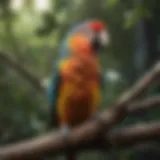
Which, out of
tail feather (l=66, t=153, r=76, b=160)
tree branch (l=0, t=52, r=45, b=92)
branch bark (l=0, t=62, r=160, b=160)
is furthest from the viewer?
tree branch (l=0, t=52, r=45, b=92)

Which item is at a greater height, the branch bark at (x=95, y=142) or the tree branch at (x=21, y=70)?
the tree branch at (x=21, y=70)

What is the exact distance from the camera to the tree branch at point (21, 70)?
1.04 m

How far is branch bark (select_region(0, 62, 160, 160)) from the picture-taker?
781 millimetres

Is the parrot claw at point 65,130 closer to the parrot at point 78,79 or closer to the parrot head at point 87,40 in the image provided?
the parrot at point 78,79

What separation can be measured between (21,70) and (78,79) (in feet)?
0.51

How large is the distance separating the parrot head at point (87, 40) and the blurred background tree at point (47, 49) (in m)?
0.06

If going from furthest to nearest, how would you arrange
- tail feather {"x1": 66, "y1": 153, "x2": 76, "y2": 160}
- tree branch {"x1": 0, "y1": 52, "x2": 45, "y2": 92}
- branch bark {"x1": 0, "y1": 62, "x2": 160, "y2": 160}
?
tree branch {"x1": 0, "y1": 52, "x2": 45, "y2": 92} → tail feather {"x1": 66, "y1": 153, "x2": 76, "y2": 160} → branch bark {"x1": 0, "y1": 62, "x2": 160, "y2": 160}

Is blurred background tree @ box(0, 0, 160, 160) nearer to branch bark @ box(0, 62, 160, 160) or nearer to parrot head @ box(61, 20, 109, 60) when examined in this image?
parrot head @ box(61, 20, 109, 60)

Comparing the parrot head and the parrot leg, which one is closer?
the parrot leg

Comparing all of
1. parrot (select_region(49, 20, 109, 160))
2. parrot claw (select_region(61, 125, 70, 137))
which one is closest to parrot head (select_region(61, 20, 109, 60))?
parrot (select_region(49, 20, 109, 160))

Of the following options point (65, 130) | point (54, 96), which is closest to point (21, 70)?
point (54, 96)

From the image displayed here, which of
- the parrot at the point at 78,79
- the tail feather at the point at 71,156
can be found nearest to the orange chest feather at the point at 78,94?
the parrot at the point at 78,79

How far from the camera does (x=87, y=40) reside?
3.38 feet

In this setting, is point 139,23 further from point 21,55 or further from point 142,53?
point 21,55
